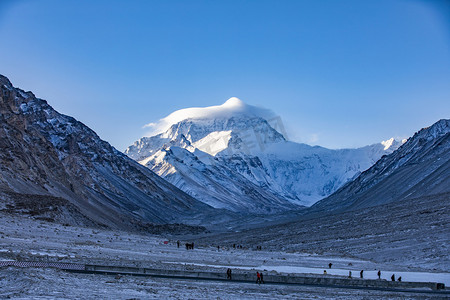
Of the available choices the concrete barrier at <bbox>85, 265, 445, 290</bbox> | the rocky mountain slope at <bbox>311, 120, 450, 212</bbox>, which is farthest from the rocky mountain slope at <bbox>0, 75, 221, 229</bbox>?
the rocky mountain slope at <bbox>311, 120, 450, 212</bbox>

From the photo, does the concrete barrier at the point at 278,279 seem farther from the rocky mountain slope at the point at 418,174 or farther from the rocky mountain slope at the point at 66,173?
the rocky mountain slope at the point at 418,174

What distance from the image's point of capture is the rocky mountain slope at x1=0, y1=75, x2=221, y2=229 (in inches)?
4107

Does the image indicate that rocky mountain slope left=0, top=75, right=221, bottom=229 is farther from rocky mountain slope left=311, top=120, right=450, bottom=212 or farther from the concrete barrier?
rocky mountain slope left=311, top=120, right=450, bottom=212

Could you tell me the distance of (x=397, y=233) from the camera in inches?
2881

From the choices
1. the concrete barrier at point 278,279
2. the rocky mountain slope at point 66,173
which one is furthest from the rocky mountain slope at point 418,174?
the concrete barrier at point 278,279

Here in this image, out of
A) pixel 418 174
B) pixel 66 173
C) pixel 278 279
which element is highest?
pixel 66 173

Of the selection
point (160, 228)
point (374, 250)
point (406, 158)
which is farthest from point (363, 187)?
point (374, 250)

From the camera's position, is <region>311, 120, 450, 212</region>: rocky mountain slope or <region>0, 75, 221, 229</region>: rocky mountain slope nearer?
<region>0, 75, 221, 229</region>: rocky mountain slope

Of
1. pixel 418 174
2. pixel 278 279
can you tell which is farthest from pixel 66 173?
pixel 278 279

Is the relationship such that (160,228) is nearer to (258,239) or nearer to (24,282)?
(258,239)

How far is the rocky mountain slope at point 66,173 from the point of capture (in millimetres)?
104312

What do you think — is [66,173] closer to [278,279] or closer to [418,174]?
[418,174]

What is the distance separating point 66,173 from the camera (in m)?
133

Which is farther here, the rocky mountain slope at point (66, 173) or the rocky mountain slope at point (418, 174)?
the rocky mountain slope at point (418, 174)
